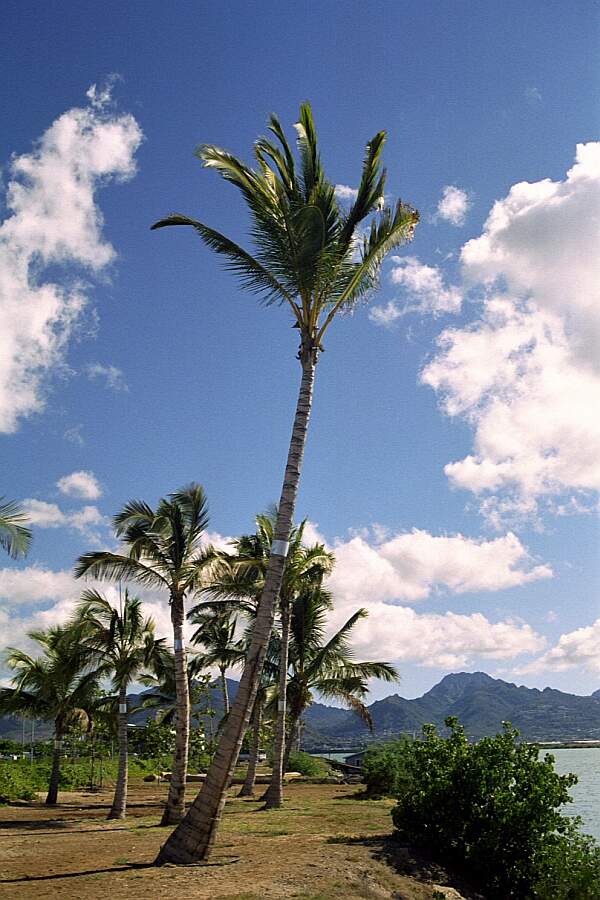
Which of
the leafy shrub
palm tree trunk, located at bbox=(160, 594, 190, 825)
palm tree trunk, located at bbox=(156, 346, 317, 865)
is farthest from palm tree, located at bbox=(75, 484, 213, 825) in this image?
the leafy shrub

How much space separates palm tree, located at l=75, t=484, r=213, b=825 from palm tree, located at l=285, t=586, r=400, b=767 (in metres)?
9.48

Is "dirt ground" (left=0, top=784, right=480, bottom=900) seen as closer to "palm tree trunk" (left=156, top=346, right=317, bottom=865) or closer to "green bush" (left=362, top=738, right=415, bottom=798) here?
"palm tree trunk" (left=156, top=346, right=317, bottom=865)

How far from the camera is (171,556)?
59.1ft

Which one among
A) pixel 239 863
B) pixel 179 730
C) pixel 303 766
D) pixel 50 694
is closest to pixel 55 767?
pixel 50 694

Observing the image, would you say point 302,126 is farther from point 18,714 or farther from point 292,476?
point 18,714

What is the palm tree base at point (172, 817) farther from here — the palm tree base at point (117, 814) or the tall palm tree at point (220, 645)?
the tall palm tree at point (220, 645)

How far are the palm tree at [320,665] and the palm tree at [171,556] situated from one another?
9.48 meters

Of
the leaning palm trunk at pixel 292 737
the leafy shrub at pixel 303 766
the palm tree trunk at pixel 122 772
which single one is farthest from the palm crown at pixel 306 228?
the leafy shrub at pixel 303 766

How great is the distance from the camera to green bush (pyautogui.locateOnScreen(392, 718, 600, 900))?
1159 centimetres

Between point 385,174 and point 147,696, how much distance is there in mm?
32462

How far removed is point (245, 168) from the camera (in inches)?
491

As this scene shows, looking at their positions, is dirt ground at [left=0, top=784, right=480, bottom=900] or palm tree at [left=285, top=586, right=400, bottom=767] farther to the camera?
palm tree at [left=285, top=586, right=400, bottom=767]

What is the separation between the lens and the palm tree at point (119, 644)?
20.8 meters

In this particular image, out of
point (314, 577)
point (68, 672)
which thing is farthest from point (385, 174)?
point (68, 672)
